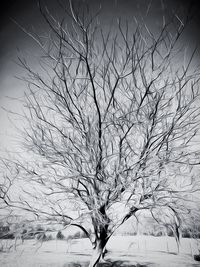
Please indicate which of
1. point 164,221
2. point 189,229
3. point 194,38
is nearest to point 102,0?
point 194,38

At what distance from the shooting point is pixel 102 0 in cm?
332

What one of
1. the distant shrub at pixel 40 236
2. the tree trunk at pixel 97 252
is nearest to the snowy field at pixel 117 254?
the distant shrub at pixel 40 236

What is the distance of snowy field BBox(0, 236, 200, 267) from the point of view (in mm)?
5172

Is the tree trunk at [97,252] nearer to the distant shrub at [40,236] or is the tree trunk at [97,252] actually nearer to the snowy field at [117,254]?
the snowy field at [117,254]

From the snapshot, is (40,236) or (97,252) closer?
(40,236)

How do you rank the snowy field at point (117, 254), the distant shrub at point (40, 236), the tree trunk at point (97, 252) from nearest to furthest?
the distant shrub at point (40, 236) → the tree trunk at point (97, 252) → the snowy field at point (117, 254)

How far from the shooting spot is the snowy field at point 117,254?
5.17 metres

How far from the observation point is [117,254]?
305 inches

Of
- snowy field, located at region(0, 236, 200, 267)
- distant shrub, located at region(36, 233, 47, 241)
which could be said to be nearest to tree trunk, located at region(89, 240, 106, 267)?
snowy field, located at region(0, 236, 200, 267)

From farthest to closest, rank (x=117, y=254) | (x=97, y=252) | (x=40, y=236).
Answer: (x=117, y=254), (x=97, y=252), (x=40, y=236)

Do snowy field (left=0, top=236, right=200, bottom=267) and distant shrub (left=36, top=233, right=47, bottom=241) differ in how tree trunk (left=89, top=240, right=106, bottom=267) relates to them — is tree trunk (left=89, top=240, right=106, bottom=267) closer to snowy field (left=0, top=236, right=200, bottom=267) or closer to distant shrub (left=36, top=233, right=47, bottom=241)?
snowy field (left=0, top=236, right=200, bottom=267)

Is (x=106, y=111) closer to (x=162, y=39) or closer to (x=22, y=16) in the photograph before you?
(x=162, y=39)

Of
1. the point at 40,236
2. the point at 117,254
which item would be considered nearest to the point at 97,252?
the point at 40,236

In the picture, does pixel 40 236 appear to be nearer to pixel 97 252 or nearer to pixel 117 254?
pixel 97 252
